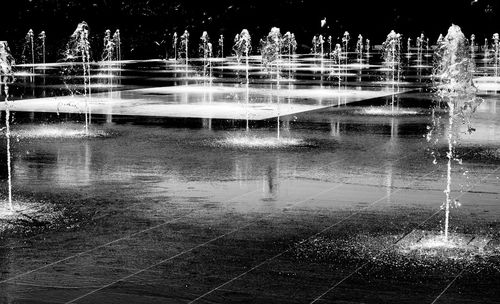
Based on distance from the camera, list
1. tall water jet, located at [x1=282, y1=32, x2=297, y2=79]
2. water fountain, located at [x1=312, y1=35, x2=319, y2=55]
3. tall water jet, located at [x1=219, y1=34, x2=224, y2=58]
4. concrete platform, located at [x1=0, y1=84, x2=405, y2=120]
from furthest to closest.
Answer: water fountain, located at [x1=312, y1=35, x2=319, y2=55], tall water jet, located at [x1=282, y1=32, x2=297, y2=79], tall water jet, located at [x1=219, y1=34, x2=224, y2=58], concrete platform, located at [x1=0, y1=84, x2=405, y2=120]

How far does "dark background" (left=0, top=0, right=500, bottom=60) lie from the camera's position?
50594mm

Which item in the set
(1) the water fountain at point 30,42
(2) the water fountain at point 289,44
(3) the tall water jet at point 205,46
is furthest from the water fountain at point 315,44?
(1) the water fountain at point 30,42

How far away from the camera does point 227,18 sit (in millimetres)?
63125

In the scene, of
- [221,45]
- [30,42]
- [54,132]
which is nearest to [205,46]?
[221,45]

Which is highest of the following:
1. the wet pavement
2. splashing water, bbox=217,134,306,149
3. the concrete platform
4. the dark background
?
the dark background

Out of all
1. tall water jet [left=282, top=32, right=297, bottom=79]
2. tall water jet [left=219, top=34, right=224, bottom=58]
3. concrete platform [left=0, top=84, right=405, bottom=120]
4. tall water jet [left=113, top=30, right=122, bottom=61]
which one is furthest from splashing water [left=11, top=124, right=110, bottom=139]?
tall water jet [left=282, top=32, right=297, bottom=79]

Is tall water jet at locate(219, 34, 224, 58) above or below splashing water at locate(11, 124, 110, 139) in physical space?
above

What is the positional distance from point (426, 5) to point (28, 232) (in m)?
73.9

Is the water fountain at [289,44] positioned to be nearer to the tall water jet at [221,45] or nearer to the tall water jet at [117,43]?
the tall water jet at [221,45]

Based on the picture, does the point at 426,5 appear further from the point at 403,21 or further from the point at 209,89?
the point at 209,89

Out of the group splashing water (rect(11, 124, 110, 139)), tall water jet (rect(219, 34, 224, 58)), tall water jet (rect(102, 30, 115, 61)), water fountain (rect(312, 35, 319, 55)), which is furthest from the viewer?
water fountain (rect(312, 35, 319, 55))

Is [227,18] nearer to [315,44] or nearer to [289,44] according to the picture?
[289,44]

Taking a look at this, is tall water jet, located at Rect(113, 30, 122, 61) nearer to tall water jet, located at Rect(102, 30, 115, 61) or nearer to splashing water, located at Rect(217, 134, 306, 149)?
tall water jet, located at Rect(102, 30, 115, 61)

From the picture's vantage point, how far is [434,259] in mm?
6203
